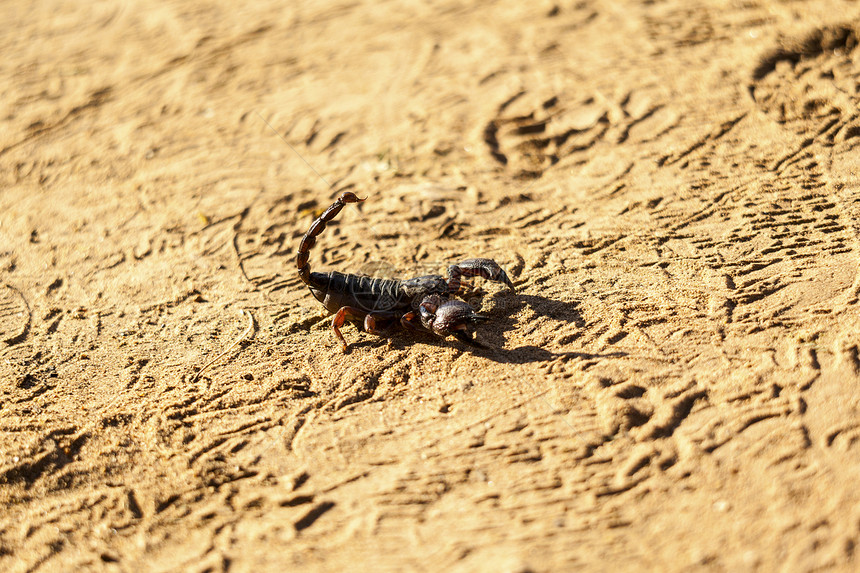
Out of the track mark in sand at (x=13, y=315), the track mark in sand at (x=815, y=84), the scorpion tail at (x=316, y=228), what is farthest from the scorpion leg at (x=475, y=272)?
Result: the track mark in sand at (x=13, y=315)

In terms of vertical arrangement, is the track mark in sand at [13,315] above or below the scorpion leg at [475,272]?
above

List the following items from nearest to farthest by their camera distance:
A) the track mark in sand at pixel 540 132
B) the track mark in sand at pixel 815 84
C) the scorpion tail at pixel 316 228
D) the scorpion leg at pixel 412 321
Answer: the scorpion tail at pixel 316 228 → the scorpion leg at pixel 412 321 → the track mark in sand at pixel 815 84 → the track mark in sand at pixel 540 132

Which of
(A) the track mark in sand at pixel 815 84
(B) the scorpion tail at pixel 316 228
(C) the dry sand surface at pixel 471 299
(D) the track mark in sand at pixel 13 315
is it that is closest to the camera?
(C) the dry sand surface at pixel 471 299

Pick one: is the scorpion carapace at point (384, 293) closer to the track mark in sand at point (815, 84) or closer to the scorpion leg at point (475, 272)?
the scorpion leg at point (475, 272)

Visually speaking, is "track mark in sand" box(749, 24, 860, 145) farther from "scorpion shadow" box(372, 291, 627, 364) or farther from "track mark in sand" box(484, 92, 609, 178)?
"scorpion shadow" box(372, 291, 627, 364)

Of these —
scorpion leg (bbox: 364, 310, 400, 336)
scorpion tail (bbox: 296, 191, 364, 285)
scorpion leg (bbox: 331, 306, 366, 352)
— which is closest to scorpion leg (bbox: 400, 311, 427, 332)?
scorpion leg (bbox: 364, 310, 400, 336)

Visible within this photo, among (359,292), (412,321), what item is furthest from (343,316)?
(412,321)

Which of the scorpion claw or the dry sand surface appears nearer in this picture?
the dry sand surface
